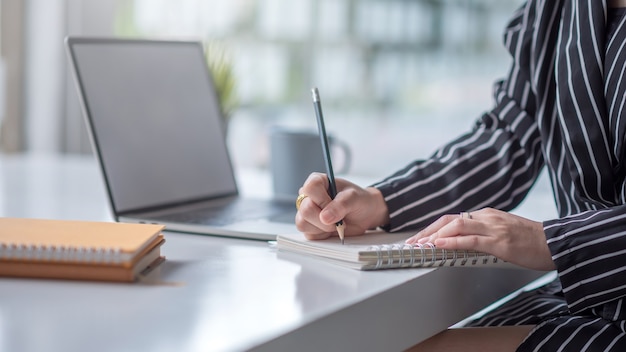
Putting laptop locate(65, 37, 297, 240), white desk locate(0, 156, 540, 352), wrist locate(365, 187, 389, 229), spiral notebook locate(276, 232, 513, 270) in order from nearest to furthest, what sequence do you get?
white desk locate(0, 156, 540, 352) → spiral notebook locate(276, 232, 513, 270) → wrist locate(365, 187, 389, 229) → laptop locate(65, 37, 297, 240)

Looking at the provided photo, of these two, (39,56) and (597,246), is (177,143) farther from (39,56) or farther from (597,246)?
(39,56)

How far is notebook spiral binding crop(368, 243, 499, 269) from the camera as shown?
907mm

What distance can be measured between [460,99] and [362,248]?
94.3 inches

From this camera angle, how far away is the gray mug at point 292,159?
4.72ft

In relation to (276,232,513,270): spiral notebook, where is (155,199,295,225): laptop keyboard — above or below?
below

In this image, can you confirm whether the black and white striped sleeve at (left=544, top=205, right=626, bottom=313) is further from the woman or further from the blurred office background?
the blurred office background

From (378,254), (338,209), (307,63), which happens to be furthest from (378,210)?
(307,63)

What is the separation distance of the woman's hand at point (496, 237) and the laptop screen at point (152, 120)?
48 centimetres

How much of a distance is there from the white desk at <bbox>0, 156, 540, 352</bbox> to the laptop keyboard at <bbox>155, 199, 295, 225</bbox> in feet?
0.27

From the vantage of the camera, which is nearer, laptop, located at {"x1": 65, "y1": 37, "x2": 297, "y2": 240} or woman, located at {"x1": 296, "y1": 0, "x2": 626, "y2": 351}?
woman, located at {"x1": 296, "y1": 0, "x2": 626, "y2": 351}

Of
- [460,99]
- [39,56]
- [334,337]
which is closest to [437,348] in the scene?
[334,337]

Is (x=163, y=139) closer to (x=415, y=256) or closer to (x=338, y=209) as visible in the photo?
(x=338, y=209)

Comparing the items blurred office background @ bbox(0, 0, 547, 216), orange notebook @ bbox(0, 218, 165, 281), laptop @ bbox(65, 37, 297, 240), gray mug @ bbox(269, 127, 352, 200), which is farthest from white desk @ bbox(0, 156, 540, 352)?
blurred office background @ bbox(0, 0, 547, 216)

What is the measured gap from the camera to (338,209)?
3.33 feet
